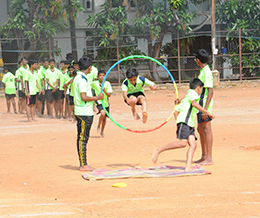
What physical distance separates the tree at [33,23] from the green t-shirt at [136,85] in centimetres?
1629

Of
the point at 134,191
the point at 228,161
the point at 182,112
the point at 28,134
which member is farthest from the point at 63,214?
the point at 28,134

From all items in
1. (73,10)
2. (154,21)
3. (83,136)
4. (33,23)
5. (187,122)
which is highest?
(73,10)

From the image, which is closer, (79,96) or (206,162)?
(79,96)

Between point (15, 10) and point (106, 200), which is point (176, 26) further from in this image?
point (106, 200)

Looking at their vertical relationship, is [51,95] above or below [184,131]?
above

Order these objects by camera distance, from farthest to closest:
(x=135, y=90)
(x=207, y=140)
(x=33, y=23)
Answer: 1. (x=33, y=23)
2. (x=135, y=90)
3. (x=207, y=140)

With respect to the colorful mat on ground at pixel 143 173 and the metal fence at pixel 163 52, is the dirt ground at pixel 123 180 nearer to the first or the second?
the colorful mat on ground at pixel 143 173

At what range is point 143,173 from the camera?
23.3 feet

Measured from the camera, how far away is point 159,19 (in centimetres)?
2528

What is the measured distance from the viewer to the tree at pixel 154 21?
25062 mm

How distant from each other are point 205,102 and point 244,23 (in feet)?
63.3

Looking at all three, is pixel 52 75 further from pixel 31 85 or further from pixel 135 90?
pixel 135 90

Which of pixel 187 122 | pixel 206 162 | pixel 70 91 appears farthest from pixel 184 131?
pixel 70 91

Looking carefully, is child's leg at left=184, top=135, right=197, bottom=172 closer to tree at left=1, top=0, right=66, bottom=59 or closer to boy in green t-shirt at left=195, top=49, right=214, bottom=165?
boy in green t-shirt at left=195, top=49, right=214, bottom=165
